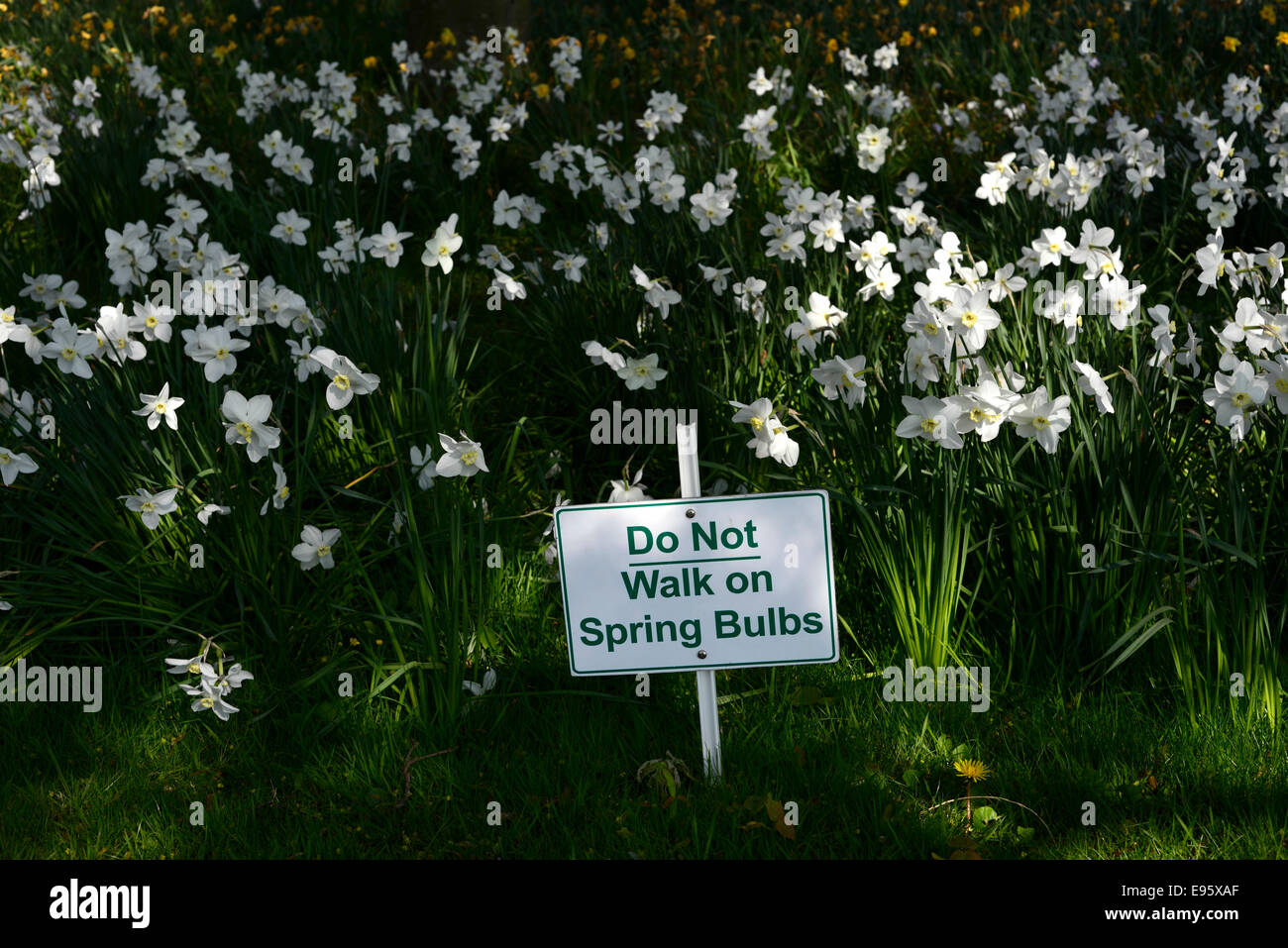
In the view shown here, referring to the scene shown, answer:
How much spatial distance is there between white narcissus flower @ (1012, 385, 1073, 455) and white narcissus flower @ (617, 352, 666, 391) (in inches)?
42.0

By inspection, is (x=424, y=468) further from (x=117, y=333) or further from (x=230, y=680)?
(x=117, y=333)

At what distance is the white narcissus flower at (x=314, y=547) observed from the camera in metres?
2.69

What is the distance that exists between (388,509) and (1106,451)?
73.5 inches

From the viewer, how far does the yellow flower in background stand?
240 cm

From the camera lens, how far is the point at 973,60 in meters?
6.54

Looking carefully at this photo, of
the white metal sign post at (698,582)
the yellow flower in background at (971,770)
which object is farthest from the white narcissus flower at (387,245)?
the yellow flower in background at (971,770)

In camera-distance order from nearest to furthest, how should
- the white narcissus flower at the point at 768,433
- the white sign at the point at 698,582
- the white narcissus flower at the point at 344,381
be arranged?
1. the white sign at the point at 698,582
2. the white narcissus flower at the point at 768,433
3. the white narcissus flower at the point at 344,381

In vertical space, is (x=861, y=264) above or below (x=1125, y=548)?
above

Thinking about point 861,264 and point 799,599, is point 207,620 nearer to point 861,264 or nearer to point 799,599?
point 799,599

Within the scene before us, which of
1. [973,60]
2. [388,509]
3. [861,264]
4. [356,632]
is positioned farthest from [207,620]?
[973,60]

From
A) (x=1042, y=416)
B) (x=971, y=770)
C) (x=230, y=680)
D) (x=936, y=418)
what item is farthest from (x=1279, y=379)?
(x=230, y=680)

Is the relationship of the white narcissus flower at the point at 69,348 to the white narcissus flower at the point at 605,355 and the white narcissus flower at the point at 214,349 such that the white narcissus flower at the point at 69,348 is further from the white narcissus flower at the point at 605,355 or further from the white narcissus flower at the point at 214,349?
the white narcissus flower at the point at 605,355

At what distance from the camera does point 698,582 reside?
7.54 ft

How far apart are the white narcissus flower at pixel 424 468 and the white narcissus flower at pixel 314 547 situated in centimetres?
23
